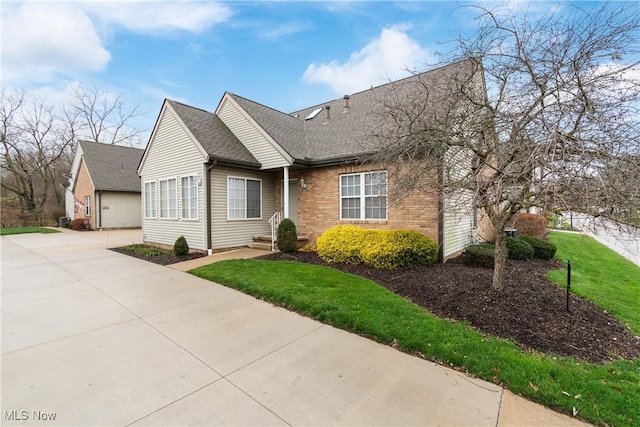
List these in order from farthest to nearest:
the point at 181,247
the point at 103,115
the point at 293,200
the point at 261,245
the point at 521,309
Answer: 1. the point at 103,115
2. the point at 293,200
3. the point at 261,245
4. the point at 181,247
5. the point at 521,309

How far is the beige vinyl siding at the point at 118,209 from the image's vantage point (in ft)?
67.6

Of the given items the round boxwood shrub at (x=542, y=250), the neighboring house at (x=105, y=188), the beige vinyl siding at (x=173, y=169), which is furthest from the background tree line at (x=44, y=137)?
the round boxwood shrub at (x=542, y=250)

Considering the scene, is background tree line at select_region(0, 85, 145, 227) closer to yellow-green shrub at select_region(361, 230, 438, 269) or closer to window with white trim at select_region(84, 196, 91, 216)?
window with white trim at select_region(84, 196, 91, 216)

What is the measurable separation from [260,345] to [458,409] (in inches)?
90.9

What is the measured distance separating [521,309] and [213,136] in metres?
10.7

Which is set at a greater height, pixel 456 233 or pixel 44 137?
pixel 44 137

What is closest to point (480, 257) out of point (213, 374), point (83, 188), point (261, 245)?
point (213, 374)

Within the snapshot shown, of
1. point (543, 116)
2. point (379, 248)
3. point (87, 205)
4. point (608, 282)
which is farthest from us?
point (87, 205)

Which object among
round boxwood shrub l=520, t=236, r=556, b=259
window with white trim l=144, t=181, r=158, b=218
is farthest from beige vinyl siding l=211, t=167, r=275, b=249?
round boxwood shrub l=520, t=236, r=556, b=259

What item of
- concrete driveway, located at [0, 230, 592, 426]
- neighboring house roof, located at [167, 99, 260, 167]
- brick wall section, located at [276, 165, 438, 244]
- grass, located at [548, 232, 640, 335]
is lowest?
grass, located at [548, 232, 640, 335]

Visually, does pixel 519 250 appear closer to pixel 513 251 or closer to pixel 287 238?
pixel 513 251

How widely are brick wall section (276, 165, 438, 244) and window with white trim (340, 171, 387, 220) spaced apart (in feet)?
0.58

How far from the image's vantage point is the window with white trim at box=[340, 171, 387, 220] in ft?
29.5

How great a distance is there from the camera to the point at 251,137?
11.2 meters
